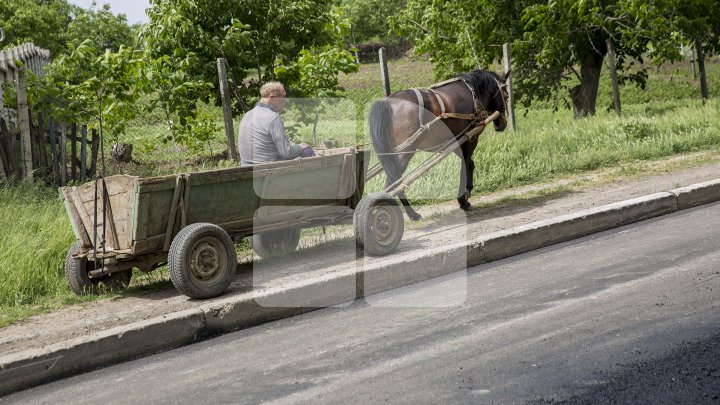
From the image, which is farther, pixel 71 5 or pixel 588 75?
pixel 71 5

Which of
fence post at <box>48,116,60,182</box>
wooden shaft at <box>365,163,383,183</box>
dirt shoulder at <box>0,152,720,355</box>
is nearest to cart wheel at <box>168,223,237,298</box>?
dirt shoulder at <box>0,152,720,355</box>

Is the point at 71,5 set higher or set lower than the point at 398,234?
higher

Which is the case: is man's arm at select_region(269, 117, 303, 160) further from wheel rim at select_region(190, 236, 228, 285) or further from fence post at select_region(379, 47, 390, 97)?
fence post at select_region(379, 47, 390, 97)

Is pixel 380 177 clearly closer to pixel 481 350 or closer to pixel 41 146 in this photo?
pixel 41 146

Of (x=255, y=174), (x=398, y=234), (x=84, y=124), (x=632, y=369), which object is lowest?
(x=632, y=369)

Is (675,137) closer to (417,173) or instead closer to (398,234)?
(417,173)

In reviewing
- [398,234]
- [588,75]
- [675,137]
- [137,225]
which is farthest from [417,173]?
[588,75]

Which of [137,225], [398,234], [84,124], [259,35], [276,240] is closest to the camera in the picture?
[137,225]

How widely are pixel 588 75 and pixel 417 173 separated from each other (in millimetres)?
14817

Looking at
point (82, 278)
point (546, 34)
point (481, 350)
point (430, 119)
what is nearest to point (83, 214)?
point (82, 278)

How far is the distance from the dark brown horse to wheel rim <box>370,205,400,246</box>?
4.78 ft

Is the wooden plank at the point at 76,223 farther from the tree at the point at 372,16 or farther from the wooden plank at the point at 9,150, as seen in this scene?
the tree at the point at 372,16

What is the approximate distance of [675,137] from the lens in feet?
48.8

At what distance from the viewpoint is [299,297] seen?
724 centimetres
